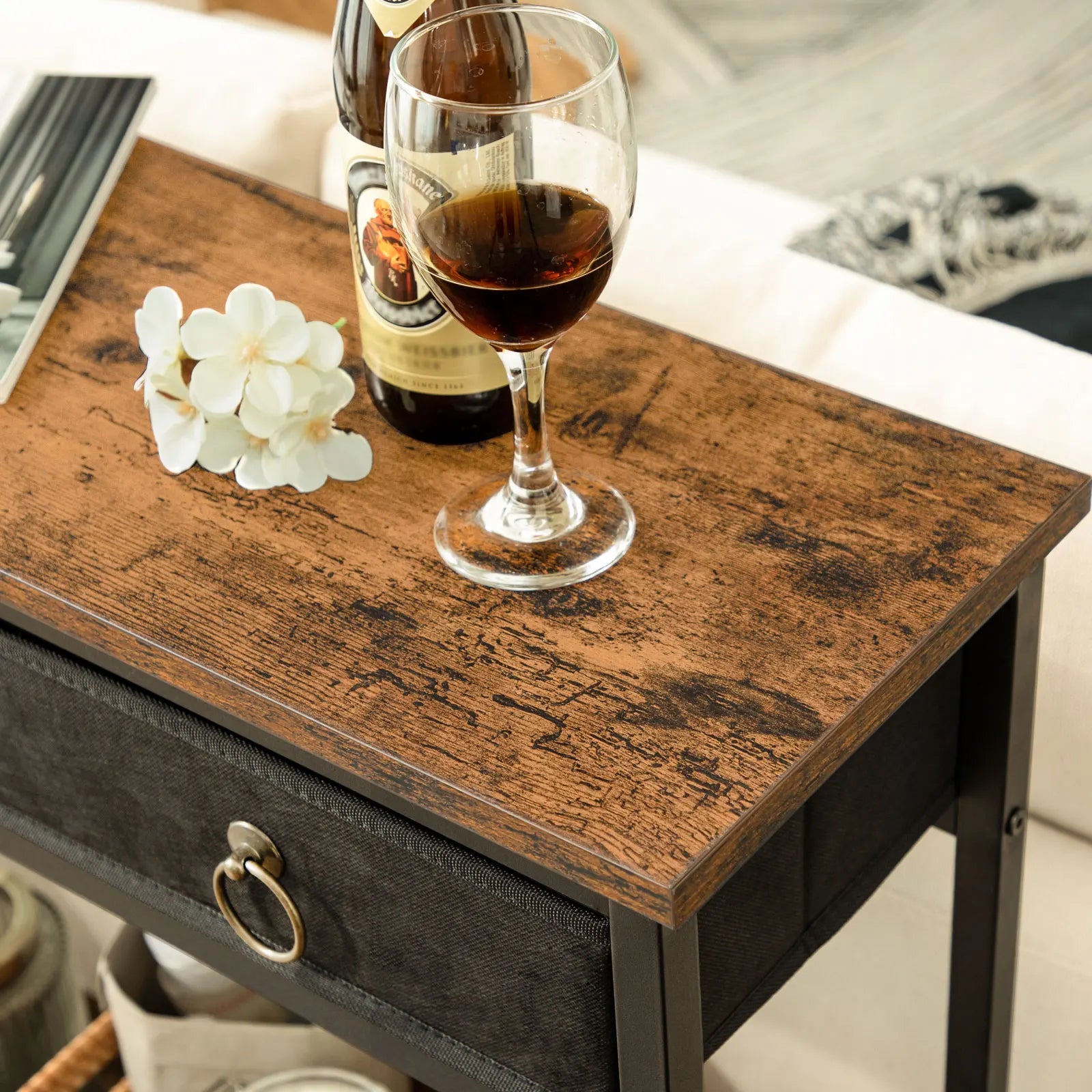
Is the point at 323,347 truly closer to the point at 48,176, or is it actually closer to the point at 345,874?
the point at 345,874

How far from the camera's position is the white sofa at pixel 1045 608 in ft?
2.71

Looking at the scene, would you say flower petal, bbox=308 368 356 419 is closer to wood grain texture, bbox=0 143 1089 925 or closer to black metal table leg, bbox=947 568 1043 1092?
wood grain texture, bbox=0 143 1089 925

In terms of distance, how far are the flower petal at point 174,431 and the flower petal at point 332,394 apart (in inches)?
2.1

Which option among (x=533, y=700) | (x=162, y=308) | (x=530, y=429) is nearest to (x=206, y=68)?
(x=162, y=308)

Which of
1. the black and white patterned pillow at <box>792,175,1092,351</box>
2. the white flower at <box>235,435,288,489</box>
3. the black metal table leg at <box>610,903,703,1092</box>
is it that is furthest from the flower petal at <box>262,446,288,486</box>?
the black and white patterned pillow at <box>792,175,1092,351</box>

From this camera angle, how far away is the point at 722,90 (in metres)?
2.84

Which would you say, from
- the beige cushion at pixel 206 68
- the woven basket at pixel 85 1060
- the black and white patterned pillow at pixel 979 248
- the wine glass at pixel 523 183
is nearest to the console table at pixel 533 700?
the wine glass at pixel 523 183

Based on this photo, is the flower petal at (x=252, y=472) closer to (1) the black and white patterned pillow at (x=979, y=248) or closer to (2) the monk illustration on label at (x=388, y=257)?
(2) the monk illustration on label at (x=388, y=257)

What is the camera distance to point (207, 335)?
65 centimetres

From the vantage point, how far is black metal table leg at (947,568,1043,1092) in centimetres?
73

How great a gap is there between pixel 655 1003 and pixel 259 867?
0.63 feet

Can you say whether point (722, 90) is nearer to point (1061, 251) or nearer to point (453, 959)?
A: point (1061, 251)

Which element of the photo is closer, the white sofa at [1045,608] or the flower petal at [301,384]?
the flower petal at [301,384]

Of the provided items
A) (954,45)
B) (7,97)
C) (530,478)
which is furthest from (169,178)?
(954,45)
